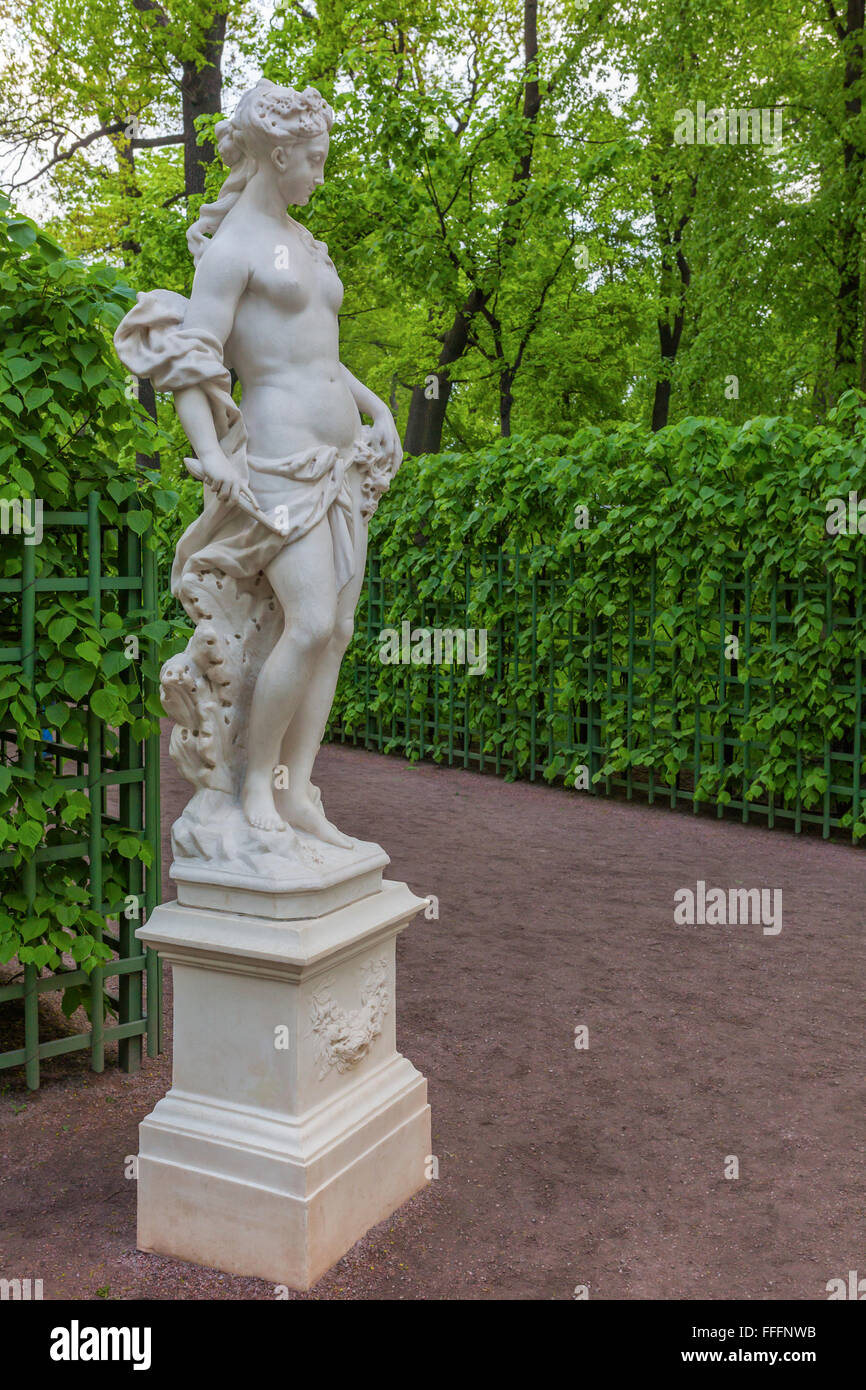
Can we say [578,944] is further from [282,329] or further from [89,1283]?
[282,329]

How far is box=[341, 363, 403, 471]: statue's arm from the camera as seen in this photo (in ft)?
11.8

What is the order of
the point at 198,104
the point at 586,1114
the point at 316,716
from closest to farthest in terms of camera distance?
the point at 316,716 → the point at 586,1114 → the point at 198,104

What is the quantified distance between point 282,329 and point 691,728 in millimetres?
6154

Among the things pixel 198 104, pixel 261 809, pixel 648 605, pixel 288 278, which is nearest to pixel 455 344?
pixel 198 104

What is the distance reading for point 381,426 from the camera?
365 cm

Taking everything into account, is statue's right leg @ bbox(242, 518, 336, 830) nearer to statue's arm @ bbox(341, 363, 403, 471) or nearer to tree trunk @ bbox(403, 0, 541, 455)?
statue's arm @ bbox(341, 363, 403, 471)

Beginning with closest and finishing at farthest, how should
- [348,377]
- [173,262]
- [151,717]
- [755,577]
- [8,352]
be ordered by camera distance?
[348,377] → [8,352] → [151,717] → [755,577] → [173,262]

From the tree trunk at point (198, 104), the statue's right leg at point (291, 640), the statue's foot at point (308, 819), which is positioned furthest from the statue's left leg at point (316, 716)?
the tree trunk at point (198, 104)

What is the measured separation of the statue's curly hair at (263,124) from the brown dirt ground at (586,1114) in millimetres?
2795

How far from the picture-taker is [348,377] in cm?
364

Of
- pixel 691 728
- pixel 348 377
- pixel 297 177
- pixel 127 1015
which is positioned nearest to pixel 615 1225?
pixel 127 1015

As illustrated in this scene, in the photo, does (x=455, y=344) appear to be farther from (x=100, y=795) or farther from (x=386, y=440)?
(x=386, y=440)

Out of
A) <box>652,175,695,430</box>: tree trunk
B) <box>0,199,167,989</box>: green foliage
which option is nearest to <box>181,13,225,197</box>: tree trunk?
<box>652,175,695,430</box>: tree trunk

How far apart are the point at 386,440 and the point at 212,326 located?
672mm
